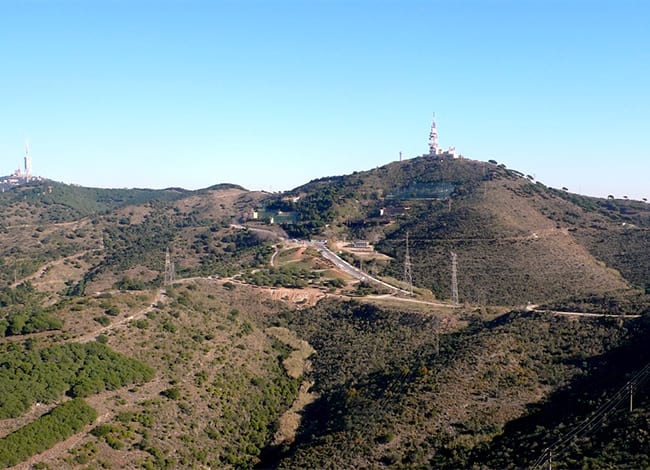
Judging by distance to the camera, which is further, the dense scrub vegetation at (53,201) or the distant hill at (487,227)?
the dense scrub vegetation at (53,201)

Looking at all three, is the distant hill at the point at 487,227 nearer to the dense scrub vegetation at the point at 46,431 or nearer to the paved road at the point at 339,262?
the paved road at the point at 339,262

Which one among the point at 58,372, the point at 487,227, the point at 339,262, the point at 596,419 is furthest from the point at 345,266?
the point at 596,419

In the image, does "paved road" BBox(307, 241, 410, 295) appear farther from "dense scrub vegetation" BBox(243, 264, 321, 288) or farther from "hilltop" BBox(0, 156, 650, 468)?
"dense scrub vegetation" BBox(243, 264, 321, 288)

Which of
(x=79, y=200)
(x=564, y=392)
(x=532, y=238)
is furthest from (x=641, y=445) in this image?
(x=79, y=200)

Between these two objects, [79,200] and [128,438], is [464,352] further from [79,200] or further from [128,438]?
[79,200]

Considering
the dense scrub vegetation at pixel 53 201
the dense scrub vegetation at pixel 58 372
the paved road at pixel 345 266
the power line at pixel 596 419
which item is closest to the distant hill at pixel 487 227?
the paved road at pixel 345 266

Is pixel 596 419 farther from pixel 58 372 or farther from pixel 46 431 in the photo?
pixel 58 372
